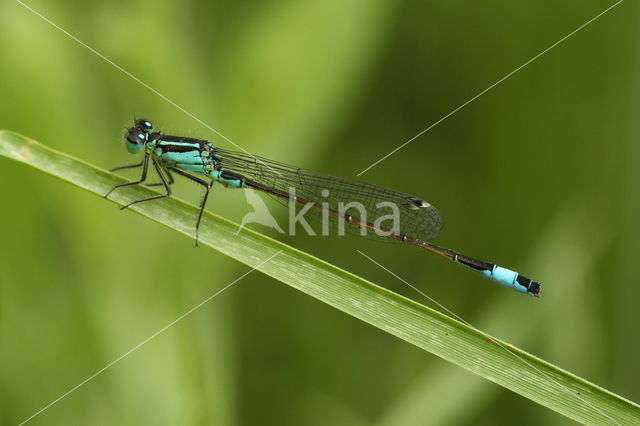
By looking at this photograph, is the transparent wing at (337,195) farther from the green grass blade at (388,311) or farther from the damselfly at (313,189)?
the green grass blade at (388,311)

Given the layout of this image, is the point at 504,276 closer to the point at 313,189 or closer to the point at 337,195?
the point at 337,195

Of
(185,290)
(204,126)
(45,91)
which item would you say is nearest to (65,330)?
(185,290)

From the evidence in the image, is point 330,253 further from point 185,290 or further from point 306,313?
point 185,290

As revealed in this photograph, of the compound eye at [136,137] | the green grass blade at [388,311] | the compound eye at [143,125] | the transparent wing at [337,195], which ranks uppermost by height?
the compound eye at [143,125]

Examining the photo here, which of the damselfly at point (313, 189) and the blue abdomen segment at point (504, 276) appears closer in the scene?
the blue abdomen segment at point (504, 276)

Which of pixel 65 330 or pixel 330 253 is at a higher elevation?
pixel 330 253

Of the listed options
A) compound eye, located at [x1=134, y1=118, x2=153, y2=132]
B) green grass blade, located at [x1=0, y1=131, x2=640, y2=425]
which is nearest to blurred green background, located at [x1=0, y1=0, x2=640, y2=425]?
compound eye, located at [x1=134, y1=118, x2=153, y2=132]

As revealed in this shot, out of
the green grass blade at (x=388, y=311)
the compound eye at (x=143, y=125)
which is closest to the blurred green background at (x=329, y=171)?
the compound eye at (x=143, y=125)
